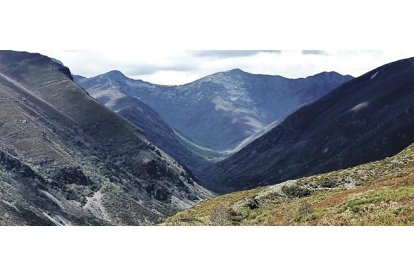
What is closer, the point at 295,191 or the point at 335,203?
the point at 335,203

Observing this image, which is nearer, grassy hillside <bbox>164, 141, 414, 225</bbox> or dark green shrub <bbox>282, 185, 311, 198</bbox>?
grassy hillside <bbox>164, 141, 414, 225</bbox>

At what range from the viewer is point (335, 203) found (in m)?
33.9

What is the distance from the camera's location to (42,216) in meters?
156

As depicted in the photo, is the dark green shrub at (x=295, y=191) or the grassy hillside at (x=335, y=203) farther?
the dark green shrub at (x=295, y=191)

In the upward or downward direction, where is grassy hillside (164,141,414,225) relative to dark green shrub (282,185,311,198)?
upward

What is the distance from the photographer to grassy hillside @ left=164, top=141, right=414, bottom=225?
23656mm

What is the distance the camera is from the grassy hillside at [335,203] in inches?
931

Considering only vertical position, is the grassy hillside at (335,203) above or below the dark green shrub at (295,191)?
above

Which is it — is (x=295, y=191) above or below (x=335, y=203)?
below

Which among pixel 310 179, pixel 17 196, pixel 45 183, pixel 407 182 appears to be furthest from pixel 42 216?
pixel 407 182

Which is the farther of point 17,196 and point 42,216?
point 17,196

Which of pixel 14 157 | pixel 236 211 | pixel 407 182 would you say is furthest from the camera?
pixel 14 157
